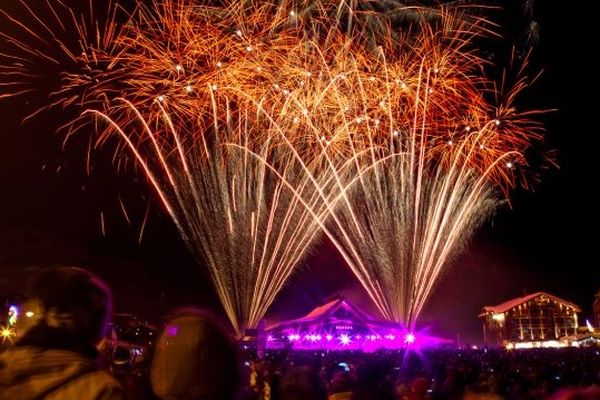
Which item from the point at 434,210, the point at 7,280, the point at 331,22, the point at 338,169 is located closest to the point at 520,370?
the point at 434,210

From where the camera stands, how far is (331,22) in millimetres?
14570

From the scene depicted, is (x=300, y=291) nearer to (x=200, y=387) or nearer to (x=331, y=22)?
(x=331, y=22)

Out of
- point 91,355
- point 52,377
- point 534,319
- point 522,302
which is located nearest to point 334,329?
point 522,302

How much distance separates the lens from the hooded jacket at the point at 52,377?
1.76m

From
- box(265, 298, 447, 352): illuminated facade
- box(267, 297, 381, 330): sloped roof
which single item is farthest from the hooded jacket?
box(267, 297, 381, 330): sloped roof

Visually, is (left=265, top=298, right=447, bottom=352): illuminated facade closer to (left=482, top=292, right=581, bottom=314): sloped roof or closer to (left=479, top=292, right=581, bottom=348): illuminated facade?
(left=482, top=292, right=581, bottom=314): sloped roof

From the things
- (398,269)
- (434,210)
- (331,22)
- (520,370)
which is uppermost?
(331,22)

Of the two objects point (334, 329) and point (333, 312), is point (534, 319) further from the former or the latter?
point (334, 329)

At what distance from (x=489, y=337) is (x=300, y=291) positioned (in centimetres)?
1268

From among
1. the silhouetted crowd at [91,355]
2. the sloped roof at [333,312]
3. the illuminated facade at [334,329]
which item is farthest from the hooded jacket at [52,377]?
the sloped roof at [333,312]

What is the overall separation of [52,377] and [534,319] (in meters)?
43.0

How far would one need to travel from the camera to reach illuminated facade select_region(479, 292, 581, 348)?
135 feet

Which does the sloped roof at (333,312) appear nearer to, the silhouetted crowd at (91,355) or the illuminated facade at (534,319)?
the illuminated facade at (534,319)

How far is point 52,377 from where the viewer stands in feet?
6.04
